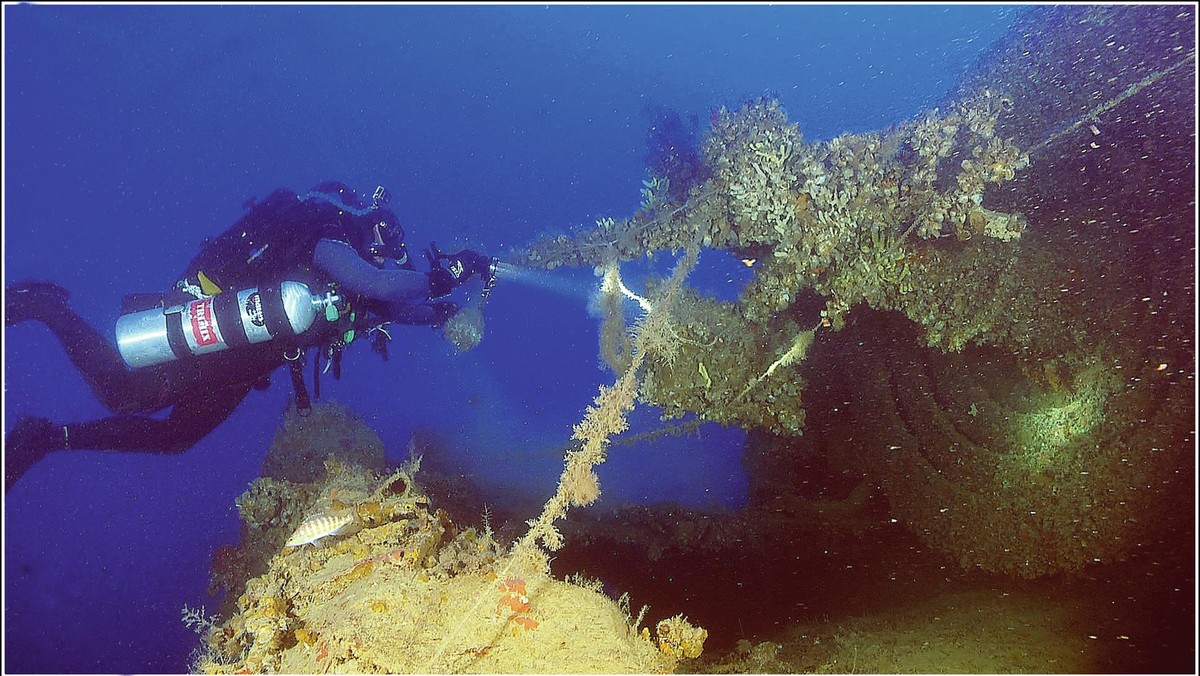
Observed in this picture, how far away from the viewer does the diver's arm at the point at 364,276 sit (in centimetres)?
525

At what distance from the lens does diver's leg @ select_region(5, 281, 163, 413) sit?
552 centimetres

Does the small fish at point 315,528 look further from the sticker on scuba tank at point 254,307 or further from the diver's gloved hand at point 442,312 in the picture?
the diver's gloved hand at point 442,312

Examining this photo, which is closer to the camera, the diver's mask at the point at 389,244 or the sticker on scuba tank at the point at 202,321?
the sticker on scuba tank at the point at 202,321

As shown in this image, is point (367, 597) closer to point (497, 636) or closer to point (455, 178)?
point (497, 636)

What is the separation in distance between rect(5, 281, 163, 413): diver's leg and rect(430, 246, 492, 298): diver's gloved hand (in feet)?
10.8

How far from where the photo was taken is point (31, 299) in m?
5.67

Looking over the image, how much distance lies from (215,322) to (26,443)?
2735mm

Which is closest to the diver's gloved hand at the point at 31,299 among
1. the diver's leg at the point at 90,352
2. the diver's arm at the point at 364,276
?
the diver's leg at the point at 90,352

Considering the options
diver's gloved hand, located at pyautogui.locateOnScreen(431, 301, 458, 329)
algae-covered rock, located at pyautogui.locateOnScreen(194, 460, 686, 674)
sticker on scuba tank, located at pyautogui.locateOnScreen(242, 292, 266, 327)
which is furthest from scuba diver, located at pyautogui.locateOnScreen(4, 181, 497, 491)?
algae-covered rock, located at pyautogui.locateOnScreen(194, 460, 686, 674)

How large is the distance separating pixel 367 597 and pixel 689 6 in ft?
294

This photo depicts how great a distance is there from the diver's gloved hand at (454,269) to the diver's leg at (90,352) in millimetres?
3296

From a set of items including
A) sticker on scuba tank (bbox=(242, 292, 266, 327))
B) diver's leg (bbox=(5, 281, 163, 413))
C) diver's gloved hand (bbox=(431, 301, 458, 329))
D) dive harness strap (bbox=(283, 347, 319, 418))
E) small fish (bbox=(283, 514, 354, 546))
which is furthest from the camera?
diver's gloved hand (bbox=(431, 301, 458, 329))

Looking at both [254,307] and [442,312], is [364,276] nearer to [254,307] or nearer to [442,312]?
[254,307]

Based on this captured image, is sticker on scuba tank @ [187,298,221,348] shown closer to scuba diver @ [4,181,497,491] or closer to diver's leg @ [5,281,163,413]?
scuba diver @ [4,181,497,491]
